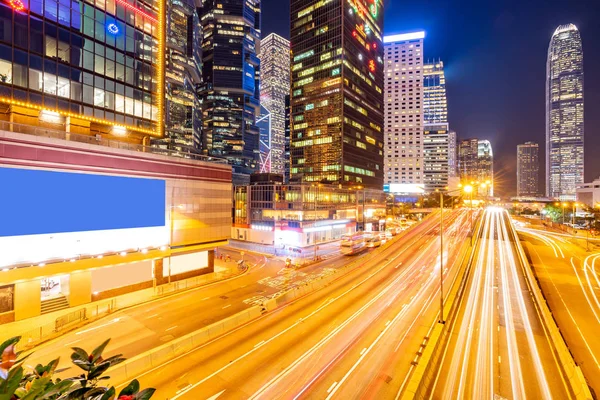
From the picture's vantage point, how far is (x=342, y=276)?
35.4m

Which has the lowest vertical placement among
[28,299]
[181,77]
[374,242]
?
[374,242]

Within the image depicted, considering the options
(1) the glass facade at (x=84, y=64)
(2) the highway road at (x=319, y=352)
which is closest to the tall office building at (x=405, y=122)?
(2) the highway road at (x=319, y=352)

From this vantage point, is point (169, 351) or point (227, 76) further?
point (227, 76)

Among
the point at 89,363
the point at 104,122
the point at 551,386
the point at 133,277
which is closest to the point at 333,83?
the point at 104,122

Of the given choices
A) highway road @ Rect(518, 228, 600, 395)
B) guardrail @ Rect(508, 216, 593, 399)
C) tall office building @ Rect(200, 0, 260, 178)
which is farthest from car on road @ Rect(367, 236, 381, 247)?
tall office building @ Rect(200, 0, 260, 178)

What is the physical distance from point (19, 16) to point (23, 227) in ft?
66.2

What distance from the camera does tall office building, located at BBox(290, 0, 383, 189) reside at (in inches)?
3947

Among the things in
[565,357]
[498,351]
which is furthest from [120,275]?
[565,357]

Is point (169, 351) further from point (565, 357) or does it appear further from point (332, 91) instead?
point (332, 91)

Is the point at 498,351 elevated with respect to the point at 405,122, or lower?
lower

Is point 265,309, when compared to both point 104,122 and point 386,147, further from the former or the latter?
point 386,147

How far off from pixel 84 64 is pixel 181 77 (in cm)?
11527

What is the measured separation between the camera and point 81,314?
23.7 metres

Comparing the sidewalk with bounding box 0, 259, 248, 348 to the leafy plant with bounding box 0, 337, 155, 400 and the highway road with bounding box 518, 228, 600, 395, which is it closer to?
the leafy plant with bounding box 0, 337, 155, 400
